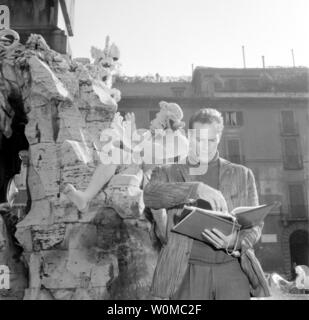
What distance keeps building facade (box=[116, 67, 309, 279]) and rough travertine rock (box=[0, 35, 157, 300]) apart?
19188 millimetres

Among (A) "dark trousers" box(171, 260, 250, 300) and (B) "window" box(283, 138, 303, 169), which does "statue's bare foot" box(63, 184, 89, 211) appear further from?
(B) "window" box(283, 138, 303, 169)

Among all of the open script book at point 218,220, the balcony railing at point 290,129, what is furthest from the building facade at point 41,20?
the balcony railing at point 290,129

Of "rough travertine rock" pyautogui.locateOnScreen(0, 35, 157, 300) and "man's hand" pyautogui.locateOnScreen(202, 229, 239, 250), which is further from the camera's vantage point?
"rough travertine rock" pyautogui.locateOnScreen(0, 35, 157, 300)

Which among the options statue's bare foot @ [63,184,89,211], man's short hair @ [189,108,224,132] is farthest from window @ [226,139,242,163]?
man's short hair @ [189,108,224,132]

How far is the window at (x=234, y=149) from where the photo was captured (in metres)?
25.2

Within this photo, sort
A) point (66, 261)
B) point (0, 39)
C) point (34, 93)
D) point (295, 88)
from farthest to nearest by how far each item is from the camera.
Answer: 1. point (295, 88)
2. point (0, 39)
3. point (34, 93)
4. point (66, 261)

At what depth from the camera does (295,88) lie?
2698 cm

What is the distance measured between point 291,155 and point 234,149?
3.23 metres

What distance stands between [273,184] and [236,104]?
4.74 meters

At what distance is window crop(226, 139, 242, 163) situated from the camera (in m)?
25.2

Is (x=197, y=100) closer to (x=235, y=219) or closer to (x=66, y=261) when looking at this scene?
(x=66, y=261)

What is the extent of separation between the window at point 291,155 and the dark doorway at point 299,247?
11.7ft

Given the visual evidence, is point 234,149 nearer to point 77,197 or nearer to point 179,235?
point 77,197
